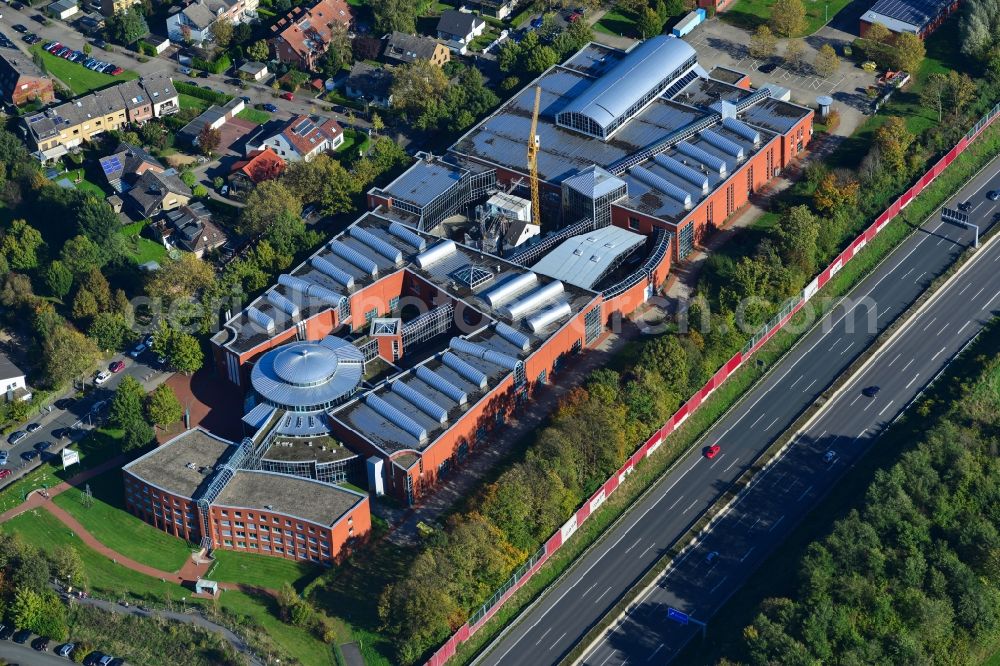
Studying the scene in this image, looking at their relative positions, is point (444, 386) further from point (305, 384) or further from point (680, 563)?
point (680, 563)

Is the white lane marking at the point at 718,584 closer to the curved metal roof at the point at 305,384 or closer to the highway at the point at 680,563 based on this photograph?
the highway at the point at 680,563

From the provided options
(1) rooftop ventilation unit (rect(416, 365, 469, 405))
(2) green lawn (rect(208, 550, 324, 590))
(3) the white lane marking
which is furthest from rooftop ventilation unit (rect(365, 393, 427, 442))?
(3) the white lane marking

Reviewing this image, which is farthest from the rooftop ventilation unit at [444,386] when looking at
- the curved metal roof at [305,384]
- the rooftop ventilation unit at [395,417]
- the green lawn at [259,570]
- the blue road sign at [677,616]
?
the blue road sign at [677,616]

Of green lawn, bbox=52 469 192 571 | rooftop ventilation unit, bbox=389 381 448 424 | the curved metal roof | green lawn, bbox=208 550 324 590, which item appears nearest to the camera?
green lawn, bbox=208 550 324 590

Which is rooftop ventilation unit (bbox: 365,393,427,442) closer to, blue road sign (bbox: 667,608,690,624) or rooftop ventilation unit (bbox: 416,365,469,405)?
rooftop ventilation unit (bbox: 416,365,469,405)

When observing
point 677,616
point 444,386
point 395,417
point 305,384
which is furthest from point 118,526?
point 677,616

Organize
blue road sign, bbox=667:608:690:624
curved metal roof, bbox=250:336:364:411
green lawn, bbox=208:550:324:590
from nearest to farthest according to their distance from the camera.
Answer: blue road sign, bbox=667:608:690:624, green lawn, bbox=208:550:324:590, curved metal roof, bbox=250:336:364:411
